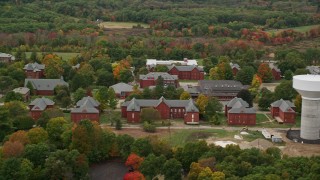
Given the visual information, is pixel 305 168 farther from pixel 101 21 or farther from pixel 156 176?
pixel 101 21

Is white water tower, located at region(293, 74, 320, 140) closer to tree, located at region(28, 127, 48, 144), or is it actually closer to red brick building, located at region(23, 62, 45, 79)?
tree, located at region(28, 127, 48, 144)

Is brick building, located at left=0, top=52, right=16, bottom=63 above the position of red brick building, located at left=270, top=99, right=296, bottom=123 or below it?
above

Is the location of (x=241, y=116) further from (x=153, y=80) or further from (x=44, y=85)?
(x=44, y=85)

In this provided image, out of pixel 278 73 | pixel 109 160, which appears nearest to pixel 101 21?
pixel 278 73

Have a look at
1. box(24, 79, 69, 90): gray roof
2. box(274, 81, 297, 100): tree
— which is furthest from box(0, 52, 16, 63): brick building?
box(274, 81, 297, 100): tree

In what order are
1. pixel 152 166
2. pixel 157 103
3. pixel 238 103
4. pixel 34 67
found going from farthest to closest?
pixel 34 67
pixel 157 103
pixel 238 103
pixel 152 166

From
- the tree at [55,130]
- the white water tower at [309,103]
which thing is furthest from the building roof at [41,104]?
the white water tower at [309,103]

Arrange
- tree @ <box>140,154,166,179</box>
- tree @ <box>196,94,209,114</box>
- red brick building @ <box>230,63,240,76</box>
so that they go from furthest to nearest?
red brick building @ <box>230,63,240,76</box>
tree @ <box>196,94,209,114</box>
tree @ <box>140,154,166,179</box>

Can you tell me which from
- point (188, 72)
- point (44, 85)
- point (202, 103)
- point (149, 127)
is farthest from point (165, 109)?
point (188, 72)
